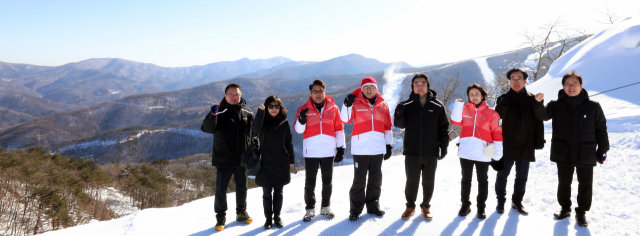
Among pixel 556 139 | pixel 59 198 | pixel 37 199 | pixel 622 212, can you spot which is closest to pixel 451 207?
pixel 556 139

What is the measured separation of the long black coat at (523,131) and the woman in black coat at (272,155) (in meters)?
2.97

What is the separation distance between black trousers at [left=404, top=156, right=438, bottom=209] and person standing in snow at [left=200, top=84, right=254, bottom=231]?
2214 millimetres

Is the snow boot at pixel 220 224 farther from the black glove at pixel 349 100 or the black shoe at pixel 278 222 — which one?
the black glove at pixel 349 100

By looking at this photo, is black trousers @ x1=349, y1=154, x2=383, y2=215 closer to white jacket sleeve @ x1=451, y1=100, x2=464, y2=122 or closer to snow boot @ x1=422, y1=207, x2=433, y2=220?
snow boot @ x1=422, y1=207, x2=433, y2=220

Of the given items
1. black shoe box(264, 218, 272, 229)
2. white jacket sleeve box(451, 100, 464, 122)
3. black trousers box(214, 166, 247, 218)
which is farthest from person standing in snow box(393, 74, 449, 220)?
black trousers box(214, 166, 247, 218)

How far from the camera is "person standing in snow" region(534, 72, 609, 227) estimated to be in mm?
3422

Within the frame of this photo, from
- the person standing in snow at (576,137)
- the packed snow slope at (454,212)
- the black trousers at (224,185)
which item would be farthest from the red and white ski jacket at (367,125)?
the person standing in snow at (576,137)

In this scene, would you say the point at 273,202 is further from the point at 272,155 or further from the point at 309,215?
the point at 272,155

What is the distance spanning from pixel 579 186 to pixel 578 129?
29.1 inches

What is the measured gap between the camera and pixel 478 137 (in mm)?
3674

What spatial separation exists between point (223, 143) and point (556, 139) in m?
4.38

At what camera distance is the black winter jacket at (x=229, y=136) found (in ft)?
12.7

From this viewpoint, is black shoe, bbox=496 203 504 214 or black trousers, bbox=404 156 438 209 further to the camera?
black shoe, bbox=496 203 504 214

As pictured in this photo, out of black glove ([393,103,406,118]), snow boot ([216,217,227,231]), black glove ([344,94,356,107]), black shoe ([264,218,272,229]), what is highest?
black glove ([344,94,356,107])
